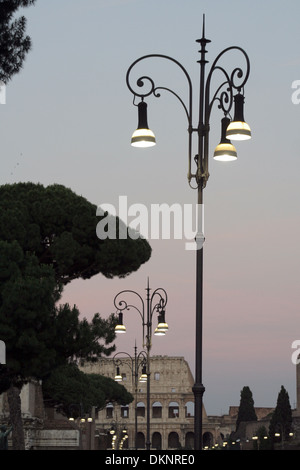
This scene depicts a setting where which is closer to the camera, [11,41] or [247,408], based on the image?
[11,41]

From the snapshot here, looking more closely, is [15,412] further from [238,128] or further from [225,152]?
[238,128]

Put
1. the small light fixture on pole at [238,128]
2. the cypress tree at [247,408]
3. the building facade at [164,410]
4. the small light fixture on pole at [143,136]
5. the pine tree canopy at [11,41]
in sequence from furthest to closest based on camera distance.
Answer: the building facade at [164,410], the cypress tree at [247,408], the pine tree canopy at [11,41], the small light fixture on pole at [143,136], the small light fixture on pole at [238,128]

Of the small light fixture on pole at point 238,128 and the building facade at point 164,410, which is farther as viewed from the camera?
the building facade at point 164,410

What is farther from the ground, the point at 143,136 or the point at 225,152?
the point at 143,136

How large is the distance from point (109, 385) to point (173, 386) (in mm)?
79903

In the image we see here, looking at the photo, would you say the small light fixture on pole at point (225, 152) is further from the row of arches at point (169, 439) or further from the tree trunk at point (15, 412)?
the row of arches at point (169, 439)

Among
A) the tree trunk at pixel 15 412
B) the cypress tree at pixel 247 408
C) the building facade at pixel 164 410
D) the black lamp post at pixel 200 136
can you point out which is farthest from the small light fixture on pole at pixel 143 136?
the building facade at pixel 164 410

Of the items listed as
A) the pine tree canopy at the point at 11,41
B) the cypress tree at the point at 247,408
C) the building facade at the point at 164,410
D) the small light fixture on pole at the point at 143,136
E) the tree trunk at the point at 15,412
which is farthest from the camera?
the building facade at the point at 164,410

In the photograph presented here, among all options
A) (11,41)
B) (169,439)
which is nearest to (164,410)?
(169,439)

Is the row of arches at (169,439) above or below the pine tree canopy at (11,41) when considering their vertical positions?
below

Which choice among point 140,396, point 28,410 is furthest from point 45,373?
point 140,396

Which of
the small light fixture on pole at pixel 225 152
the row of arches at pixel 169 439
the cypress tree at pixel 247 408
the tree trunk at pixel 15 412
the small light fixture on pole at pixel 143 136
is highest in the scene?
the cypress tree at pixel 247 408

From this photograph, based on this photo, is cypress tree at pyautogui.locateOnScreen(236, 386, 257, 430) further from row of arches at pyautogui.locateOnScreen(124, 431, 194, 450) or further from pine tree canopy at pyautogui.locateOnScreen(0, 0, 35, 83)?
pine tree canopy at pyautogui.locateOnScreen(0, 0, 35, 83)
